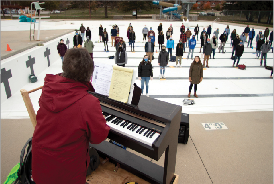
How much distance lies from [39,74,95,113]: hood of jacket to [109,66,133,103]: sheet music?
905 mm

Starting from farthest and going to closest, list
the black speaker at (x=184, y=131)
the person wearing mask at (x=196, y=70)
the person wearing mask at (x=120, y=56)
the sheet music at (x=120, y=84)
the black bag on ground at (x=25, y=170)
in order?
the person wearing mask at (x=120, y=56), the person wearing mask at (x=196, y=70), the black speaker at (x=184, y=131), the black bag on ground at (x=25, y=170), the sheet music at (x=120, y=84)

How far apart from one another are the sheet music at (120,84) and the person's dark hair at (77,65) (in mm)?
837

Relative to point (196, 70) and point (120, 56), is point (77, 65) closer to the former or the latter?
point (196, 70)

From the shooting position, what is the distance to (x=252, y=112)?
5.83 m

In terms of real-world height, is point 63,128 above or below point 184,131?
above

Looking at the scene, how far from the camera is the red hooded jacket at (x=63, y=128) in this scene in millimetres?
1597

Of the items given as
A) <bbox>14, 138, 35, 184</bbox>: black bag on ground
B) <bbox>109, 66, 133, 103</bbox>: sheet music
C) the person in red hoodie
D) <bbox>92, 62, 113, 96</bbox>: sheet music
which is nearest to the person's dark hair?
the person in red hoodie

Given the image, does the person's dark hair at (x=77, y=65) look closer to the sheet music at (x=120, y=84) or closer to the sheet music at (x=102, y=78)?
the sheet music at (x=120, y=84)

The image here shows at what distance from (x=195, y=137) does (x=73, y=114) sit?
3614 millimetres

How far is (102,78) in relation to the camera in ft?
8.95

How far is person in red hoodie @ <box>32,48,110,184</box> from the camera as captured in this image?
1.60 metres

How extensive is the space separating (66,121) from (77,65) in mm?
492

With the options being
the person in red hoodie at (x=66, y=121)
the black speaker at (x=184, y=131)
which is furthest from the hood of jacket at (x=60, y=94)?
the black speaker at (x=184, y=131)

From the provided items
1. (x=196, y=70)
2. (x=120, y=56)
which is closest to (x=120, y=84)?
(x=196, y=70)
